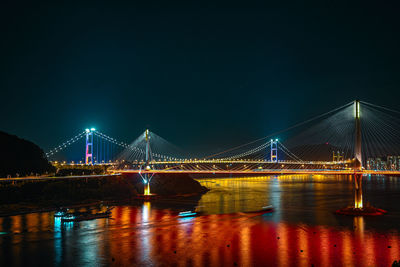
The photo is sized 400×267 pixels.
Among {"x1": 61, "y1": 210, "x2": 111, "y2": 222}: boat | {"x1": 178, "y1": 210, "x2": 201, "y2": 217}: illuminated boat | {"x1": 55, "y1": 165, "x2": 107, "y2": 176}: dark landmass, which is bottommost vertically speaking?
{"x1": 178, "y1": 210, "x2": 201, "y2": 217}: illuminated boat

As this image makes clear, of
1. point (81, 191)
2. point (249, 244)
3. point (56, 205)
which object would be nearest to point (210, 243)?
point (249, 244)

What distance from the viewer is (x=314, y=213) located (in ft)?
73.6

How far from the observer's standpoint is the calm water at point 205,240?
12383 millimetres

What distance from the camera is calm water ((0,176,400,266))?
12.4 m

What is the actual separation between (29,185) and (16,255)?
13.7 metres

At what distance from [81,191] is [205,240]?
52.7ft

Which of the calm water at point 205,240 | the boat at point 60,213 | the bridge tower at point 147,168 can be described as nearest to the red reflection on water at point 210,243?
the calm water at point 205,240

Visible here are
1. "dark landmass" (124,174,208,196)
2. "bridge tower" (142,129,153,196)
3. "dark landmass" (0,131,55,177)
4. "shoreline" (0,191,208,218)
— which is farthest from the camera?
"dark landmass" (124,174,208,196)

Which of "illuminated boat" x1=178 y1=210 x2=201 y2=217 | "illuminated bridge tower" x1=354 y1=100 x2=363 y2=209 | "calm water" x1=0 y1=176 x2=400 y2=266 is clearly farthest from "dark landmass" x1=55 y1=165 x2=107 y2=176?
"illuminated bridge tower" x1=354 y1=100 x2=363 y2=209

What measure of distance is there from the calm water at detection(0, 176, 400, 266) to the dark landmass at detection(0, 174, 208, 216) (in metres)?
2.73

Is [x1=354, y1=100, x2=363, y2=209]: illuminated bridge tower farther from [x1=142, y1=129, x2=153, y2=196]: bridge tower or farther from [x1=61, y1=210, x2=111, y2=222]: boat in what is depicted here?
[x1=142, y1=129, x2=153, y2=196]: bridge tower

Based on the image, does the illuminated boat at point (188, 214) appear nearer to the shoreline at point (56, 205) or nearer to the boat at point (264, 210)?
the boat at point (264, 210)

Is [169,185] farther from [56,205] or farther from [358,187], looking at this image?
[358,187]

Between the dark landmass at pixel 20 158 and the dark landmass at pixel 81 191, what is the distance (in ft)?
10.4
